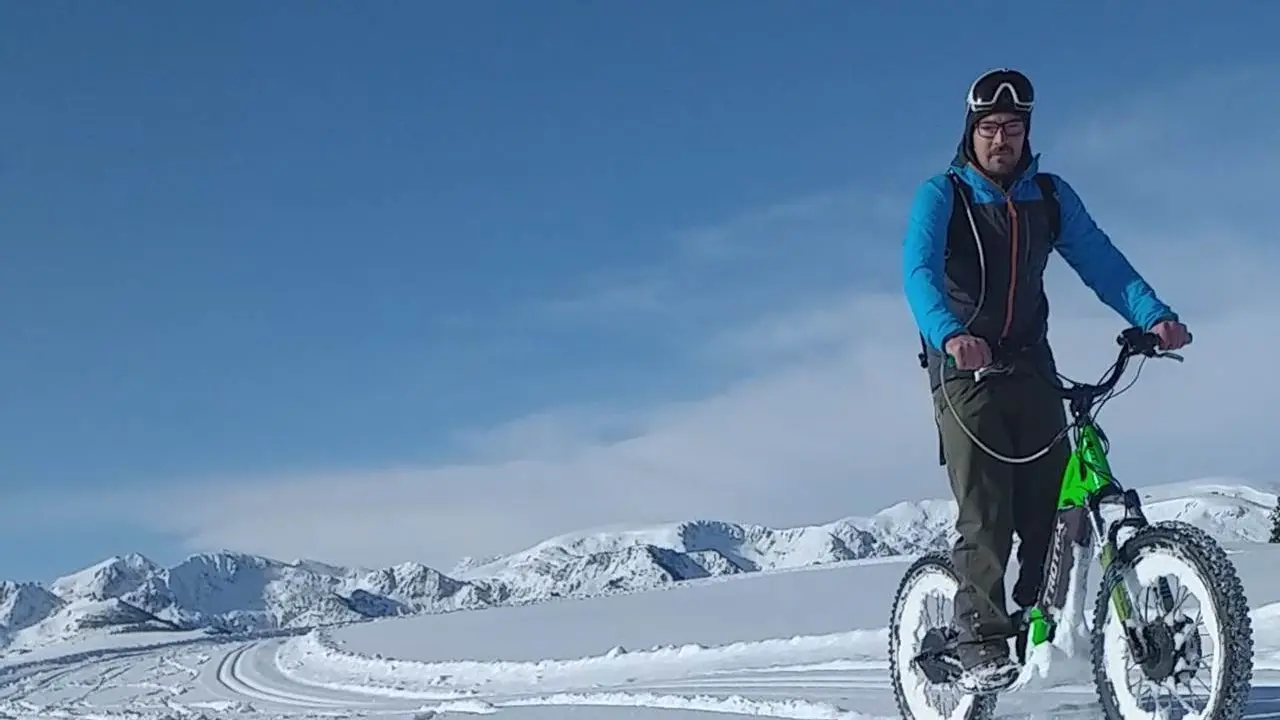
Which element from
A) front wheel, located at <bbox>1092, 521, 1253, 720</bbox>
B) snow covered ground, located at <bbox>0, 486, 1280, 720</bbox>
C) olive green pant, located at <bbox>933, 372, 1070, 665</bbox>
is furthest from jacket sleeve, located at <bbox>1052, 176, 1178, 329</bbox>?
snow covered ground, located at <bbox>0, 486, 1280, 720</bbox>

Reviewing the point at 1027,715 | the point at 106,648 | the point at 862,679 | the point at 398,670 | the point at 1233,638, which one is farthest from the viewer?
the point at 106,648

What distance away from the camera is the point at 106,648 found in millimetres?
40531

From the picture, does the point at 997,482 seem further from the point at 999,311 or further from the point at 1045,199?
the point at 1045,199

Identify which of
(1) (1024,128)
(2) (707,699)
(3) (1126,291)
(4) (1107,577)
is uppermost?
(1) (1024,128)

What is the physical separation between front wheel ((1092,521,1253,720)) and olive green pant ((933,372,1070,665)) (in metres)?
0.51

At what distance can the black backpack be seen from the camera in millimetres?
4047

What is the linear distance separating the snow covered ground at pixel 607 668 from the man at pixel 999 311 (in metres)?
0.45

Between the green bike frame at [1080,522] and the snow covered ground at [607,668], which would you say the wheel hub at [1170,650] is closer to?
the green bike frame at [1080,522]

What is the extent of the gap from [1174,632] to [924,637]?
1.36 metres

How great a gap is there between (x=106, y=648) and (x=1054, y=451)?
42.6m

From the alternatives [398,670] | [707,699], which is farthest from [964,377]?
[398,670]

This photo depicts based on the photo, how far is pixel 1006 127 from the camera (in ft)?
13.2

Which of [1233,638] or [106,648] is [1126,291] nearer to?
[1233,638]

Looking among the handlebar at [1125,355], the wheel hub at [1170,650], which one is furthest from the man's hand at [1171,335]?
the wheel hub at [1170,650]
